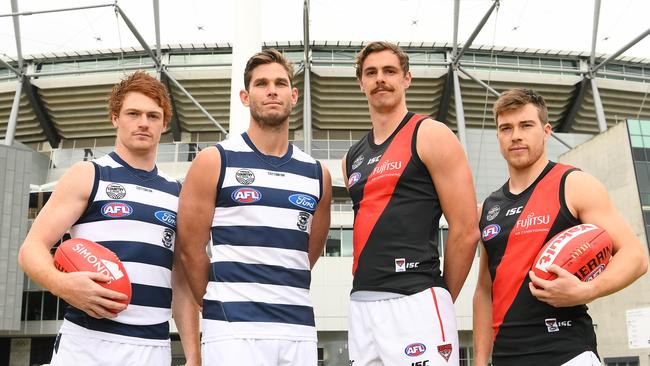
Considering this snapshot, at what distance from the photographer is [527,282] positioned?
10.1 feet

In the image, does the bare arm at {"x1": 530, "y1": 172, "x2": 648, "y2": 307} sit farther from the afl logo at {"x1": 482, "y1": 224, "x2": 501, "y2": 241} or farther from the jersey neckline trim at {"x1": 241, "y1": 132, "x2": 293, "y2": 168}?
the jersey neckline trim at {"x1": 241, "y1": 132, "x2": 293, "y2": 168}

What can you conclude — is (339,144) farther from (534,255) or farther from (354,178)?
(534,255)

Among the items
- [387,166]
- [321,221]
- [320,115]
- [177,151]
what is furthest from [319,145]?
[387,166]

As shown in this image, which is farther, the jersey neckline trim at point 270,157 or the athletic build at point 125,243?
the jersey neckline trim at point 270,157

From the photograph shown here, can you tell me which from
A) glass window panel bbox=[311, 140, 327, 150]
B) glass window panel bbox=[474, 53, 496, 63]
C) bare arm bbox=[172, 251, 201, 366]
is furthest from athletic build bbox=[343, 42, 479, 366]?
glass window panel bbox=[474, 53, 496, 63]

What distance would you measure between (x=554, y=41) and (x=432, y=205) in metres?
29.5

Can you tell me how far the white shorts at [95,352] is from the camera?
298 cm

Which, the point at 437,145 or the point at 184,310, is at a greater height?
the point at 437,145

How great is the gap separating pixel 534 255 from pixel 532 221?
19 centimetres

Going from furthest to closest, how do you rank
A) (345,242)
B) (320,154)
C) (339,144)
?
(339,144) < (320,154) < (345,242)

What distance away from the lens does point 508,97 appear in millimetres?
3375

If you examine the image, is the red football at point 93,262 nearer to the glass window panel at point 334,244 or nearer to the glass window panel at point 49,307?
the glass window panel at point 334,244

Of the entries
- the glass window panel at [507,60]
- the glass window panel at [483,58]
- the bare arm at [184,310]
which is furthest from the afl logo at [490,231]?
the glass window panel at [507,60]

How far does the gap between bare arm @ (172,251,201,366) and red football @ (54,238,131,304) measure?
55 centimetres
